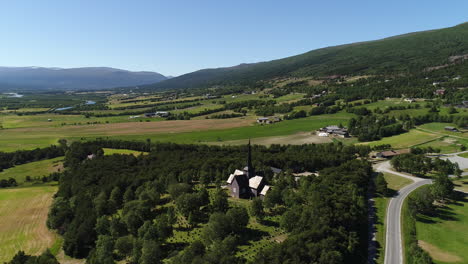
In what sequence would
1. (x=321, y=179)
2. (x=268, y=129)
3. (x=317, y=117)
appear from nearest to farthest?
(x=321, y=179) → (x=268, y=129) → (x=317, y=117)

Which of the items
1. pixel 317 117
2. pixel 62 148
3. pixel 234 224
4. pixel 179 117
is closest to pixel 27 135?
pixel 62 148

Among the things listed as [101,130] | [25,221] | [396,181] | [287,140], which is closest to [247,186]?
[396,181]

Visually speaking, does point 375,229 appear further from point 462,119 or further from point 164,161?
point 462,119

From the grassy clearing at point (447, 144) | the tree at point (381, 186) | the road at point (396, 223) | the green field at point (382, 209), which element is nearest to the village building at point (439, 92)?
the grassy clearing at point (447, 144)

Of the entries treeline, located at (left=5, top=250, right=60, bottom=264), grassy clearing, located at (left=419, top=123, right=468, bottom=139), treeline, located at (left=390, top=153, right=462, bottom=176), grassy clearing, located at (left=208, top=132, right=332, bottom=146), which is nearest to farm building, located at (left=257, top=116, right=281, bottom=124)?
grassy clearing, located at (left=208, top=132, right=332, bottom=146)

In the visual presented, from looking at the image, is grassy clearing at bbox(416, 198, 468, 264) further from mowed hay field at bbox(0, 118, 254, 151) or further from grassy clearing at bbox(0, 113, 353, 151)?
mowed hay field at bbox(0, 118, 254, 151)

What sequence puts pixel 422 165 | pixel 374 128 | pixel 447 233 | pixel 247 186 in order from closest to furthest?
1. pixel 447 233
2. pixel 247 186
3. pixel 422 165
4. pixel 374 128

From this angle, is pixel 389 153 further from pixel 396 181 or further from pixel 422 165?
pixel 396 181
